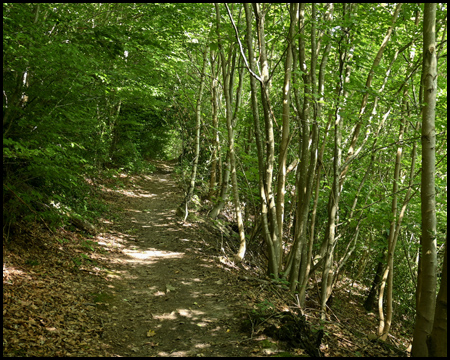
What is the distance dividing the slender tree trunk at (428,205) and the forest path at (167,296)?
1914 millimetres

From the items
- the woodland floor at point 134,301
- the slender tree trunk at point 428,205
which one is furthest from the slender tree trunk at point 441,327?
the woodland floor at point 134,301

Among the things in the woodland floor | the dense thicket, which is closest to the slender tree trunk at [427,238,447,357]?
the dense thicket

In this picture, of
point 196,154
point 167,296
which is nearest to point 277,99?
point 196,154

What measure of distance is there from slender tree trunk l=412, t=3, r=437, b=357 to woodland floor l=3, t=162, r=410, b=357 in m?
1.35

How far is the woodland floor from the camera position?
376 centimetres

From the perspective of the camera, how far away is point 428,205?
3105mm

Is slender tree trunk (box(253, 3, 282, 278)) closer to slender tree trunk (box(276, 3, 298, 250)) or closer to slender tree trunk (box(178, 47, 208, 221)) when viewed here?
slender tree trunk (box(276, 3, 298, 250))

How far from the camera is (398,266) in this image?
1061 cm

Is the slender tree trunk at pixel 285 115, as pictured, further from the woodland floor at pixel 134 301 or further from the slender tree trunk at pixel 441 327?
the slender tree trunk at pixel 441 327

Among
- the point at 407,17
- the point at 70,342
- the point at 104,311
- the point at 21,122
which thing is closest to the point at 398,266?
the point at 407,17

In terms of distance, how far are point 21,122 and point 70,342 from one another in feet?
9.53

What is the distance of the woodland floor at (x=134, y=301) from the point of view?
3762mm

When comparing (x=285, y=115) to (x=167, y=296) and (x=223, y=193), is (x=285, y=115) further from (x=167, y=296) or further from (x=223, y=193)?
(x=223, y=193)

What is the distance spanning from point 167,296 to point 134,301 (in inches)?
22.1
